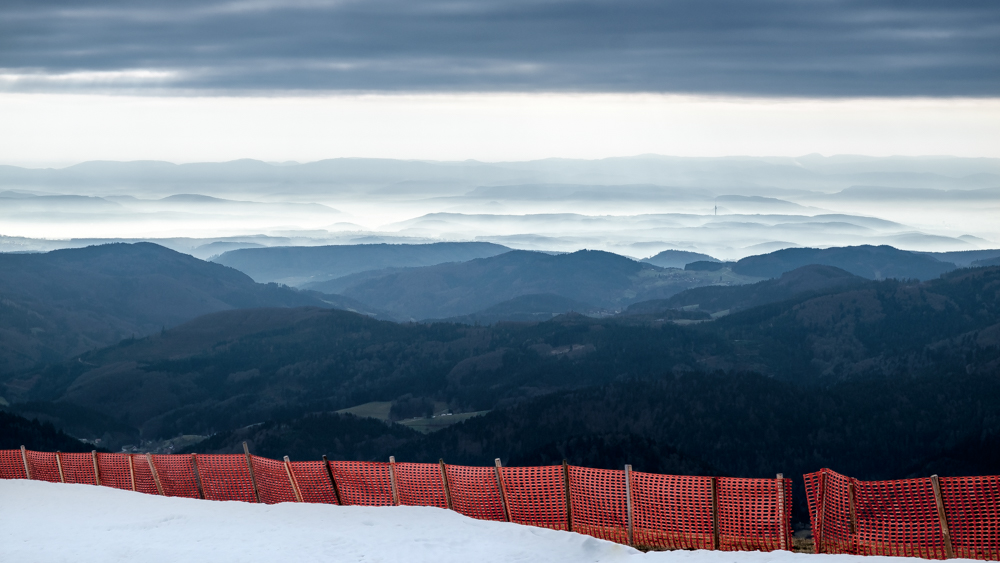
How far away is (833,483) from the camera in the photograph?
37438mm

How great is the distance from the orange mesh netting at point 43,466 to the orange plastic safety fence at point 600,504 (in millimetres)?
33283

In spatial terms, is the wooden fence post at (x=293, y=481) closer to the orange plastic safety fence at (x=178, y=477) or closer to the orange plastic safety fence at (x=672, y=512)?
the orange plastic safety fence at (x=178, y=477)

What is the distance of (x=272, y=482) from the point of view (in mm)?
49938

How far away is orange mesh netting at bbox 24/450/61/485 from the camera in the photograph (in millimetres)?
60188

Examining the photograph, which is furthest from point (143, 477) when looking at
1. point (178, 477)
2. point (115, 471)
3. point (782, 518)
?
point (782, 518)

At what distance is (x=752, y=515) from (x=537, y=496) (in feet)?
30.0

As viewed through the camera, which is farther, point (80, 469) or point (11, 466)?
point (11, 466)

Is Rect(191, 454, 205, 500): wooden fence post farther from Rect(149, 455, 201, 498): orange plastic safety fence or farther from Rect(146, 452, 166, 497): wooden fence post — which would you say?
Rect(146, 452, 166, 497): wooden fence post

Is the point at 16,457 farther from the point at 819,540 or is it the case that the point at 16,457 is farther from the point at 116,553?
the point at 819,540

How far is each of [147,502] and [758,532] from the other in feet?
104

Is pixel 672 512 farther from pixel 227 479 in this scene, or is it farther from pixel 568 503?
pixel 227 479

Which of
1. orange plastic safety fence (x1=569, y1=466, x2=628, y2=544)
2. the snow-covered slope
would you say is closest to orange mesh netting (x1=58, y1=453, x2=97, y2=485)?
the snow-covered slope

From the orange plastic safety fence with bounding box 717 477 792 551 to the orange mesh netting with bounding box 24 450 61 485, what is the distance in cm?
3952

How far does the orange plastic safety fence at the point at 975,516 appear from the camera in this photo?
3506 centimetres
